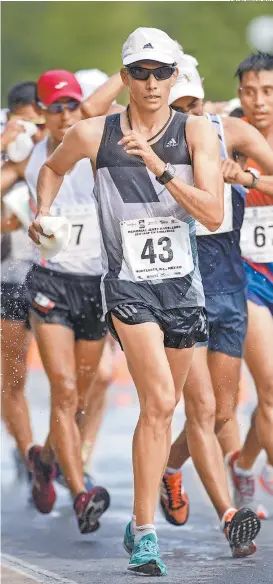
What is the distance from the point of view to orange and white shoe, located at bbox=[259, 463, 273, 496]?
9414 mm

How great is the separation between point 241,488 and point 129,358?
2.25 metres

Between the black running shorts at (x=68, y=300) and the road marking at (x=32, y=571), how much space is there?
4.75 feet

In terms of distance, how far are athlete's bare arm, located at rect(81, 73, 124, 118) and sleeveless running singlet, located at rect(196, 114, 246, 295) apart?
91 centimetres

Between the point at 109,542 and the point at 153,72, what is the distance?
8.29 ft

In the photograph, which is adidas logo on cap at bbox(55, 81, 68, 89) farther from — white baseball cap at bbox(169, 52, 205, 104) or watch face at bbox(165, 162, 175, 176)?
watch face at bbox(165, 162, 175, 176)

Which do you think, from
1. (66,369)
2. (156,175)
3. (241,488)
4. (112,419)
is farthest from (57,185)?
(112,419)

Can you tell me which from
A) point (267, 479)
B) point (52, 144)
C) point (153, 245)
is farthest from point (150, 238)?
point (267, 479)

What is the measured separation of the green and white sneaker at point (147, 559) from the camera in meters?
6.66

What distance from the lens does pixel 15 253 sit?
10.0m

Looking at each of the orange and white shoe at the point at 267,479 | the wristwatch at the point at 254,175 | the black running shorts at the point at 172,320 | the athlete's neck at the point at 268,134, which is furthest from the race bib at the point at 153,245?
the orange and white shoe at the point at 267,479

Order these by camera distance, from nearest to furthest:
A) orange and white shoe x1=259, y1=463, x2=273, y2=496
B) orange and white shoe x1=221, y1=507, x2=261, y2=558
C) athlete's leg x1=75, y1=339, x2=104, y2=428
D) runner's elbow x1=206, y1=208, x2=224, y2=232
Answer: runner's elbow x1=206, y1=208, x2=224, y2=232, orange and white shoe x1=221, y1=507, x2=261, y2=558, athlete's leg x1=75, y1=339, x2=104, y2=428, orange and white shoe x1=259, y1=463, x2=273, y2=496

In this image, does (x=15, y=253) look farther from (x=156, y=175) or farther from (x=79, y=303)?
(x=156, y=175)

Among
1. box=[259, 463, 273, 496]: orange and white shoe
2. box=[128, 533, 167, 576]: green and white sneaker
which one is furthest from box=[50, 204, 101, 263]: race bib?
box=[128, 533, 167, 576]: green and white sneaker

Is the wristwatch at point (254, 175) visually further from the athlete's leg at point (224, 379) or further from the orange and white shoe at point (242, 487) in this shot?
the orange and white shoe at point (242, 487)
